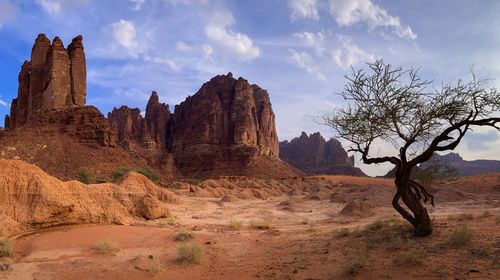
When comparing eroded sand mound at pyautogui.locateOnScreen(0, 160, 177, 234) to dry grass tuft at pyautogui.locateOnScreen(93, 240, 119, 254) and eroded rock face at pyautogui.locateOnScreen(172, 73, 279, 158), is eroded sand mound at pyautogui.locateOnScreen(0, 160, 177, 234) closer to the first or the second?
dry grass tuft at pyautogui.locateOnScreen(93, 240, 119, 254)

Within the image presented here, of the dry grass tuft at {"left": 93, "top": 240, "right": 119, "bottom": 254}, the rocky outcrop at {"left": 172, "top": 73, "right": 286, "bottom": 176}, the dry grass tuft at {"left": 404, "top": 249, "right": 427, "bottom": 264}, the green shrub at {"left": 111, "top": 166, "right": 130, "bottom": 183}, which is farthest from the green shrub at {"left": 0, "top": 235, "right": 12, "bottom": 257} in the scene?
the rocky outcrop at {"left": 172, "top": 73, "right": 286, "bottom": 176}

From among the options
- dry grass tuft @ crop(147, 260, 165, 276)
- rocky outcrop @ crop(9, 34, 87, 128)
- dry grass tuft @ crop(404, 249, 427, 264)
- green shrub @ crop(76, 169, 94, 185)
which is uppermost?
rocky outcrop @ crop(9, 34, 87, 128)

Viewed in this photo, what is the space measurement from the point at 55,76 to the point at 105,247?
45569 mm

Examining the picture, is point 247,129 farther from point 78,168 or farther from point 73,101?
point 78,168

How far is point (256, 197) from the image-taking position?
36125 millimetres

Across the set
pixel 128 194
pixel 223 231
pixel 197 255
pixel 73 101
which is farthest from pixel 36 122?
pixel 197 255

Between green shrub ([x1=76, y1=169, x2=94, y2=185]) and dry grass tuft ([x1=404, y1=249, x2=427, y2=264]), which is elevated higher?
green shrub ([x1=76, y1=169, x2=94, y2=185])

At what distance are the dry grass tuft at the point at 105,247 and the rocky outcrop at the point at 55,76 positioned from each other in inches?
1688

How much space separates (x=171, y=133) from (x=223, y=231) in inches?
3561

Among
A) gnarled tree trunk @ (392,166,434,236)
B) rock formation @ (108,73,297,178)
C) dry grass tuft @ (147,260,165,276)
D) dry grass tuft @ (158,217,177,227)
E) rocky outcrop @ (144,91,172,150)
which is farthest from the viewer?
rocky outcrop @ (144,91,172,150)

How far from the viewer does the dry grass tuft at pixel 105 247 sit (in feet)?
30.4

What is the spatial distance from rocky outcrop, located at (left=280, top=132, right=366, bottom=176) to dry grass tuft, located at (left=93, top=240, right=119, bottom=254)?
11009cm

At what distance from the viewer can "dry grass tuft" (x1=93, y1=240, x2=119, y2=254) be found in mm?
9258

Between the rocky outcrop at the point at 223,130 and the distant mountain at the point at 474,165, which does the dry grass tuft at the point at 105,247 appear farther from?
the distant mountain at the point at 474,165
